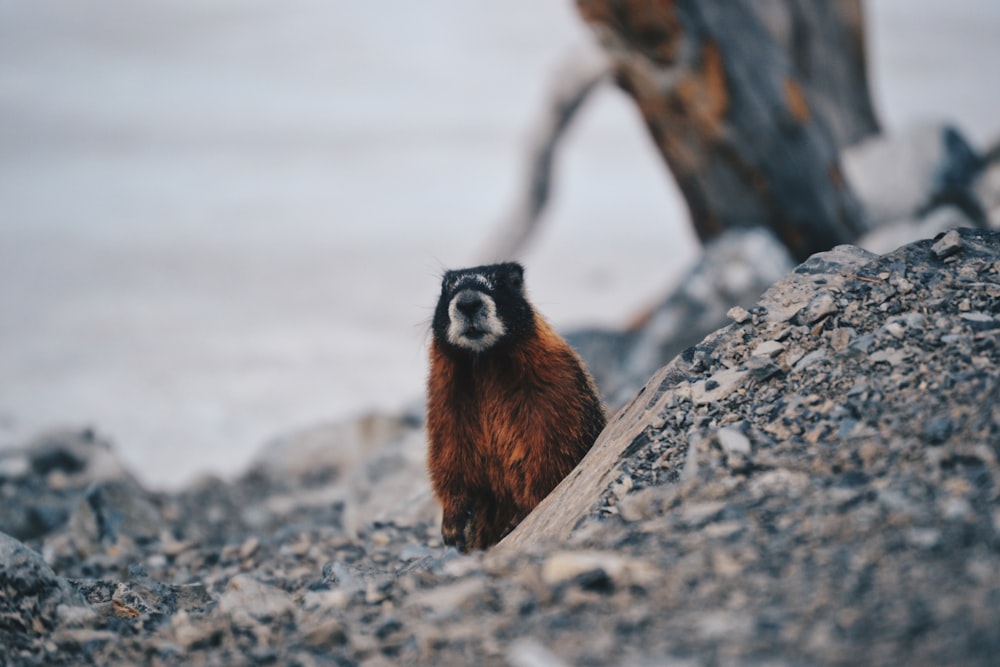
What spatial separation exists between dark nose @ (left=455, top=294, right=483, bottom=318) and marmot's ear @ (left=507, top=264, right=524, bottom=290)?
1.74ft

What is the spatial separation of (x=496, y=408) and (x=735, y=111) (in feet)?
22.6

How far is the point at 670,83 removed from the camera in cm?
1084

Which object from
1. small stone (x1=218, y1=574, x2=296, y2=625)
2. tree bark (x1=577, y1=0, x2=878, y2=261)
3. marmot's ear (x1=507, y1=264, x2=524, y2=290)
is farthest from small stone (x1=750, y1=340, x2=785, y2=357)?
tree bark (x1=577, y1=0, x2=878, y2=261)

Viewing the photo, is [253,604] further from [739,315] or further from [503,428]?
[739,315]

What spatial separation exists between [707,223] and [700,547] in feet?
31.5

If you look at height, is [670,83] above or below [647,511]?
above

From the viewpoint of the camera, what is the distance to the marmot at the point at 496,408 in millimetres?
5500

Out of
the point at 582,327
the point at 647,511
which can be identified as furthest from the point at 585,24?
the point at 647,511

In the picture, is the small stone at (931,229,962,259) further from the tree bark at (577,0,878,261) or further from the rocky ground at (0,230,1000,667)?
the tree bark at (577,0,878,261)

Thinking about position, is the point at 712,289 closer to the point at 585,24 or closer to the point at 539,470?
the point at 585,24

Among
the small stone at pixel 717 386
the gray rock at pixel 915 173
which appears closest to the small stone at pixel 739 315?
the small stone at pixel 717 386

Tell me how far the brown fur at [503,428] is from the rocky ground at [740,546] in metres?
0.34

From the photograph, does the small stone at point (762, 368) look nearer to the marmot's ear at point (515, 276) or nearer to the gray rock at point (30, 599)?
the marmot's ear at point (515, 276)

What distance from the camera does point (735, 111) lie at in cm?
1105
